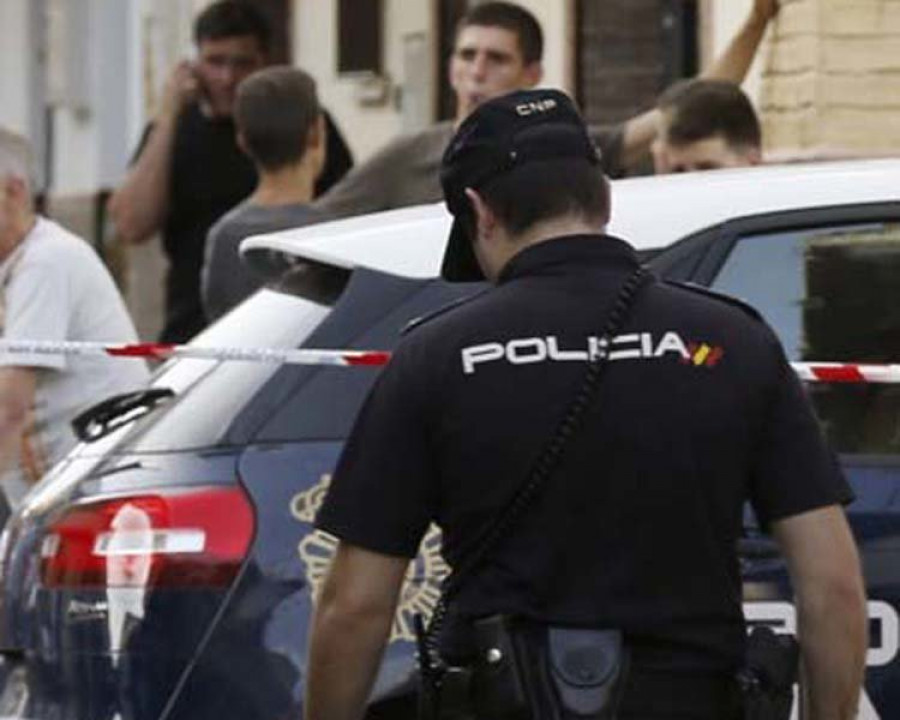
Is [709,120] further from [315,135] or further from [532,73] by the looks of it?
[315,135]

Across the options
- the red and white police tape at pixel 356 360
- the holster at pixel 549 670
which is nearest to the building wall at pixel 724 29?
the red and white police tape at pixel 356 360

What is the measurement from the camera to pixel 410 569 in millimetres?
7027

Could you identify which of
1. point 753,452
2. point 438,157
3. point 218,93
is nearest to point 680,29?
point 218,93

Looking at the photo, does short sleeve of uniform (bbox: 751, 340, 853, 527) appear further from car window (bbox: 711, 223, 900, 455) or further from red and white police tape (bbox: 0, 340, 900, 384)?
car window (bbox: 711, 223, 900, 455)

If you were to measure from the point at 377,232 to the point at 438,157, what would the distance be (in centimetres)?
291

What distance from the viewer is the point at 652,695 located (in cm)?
556

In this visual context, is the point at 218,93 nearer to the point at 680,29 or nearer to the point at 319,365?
the point at 680,29

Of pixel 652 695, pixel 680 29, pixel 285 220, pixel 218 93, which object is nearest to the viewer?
pixel 652 695

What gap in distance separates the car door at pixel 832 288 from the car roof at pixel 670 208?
0.03 m

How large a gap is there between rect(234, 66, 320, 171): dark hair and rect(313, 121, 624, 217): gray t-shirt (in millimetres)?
302

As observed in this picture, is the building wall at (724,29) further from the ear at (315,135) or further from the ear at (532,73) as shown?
the ear at (315,135)

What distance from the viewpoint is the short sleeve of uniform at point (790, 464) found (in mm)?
5652

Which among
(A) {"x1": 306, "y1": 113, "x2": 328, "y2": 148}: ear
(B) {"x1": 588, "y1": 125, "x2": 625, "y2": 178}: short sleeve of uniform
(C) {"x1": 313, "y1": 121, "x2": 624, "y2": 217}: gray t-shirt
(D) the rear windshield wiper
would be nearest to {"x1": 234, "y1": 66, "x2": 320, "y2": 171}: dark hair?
(A) {"x1": 306, "y1": 113, "x2": 328, "y2": 148}: ear

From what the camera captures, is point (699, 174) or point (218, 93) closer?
point (699, 174)
